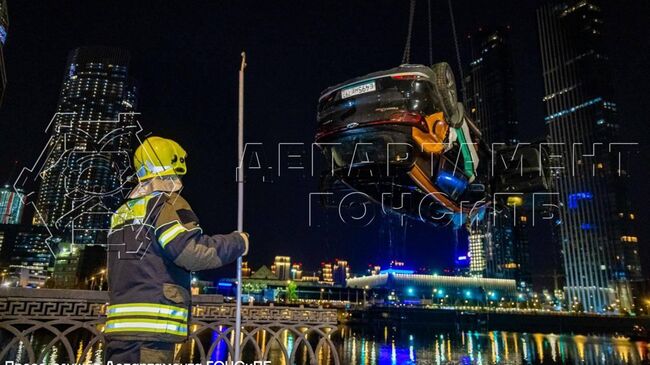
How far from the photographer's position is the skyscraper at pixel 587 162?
300 ft

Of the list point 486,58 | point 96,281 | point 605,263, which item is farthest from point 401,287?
point 486,58

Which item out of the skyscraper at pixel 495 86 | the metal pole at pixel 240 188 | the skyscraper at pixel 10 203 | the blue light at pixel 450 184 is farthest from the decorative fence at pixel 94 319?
the skyscraper at pixel 495 86

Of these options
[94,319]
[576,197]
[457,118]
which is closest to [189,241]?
[94,319]

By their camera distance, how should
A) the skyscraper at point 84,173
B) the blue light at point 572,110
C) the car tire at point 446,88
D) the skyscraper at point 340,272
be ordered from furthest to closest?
the skyscraper at point 340,272
the blue light at point 572,110
the car tire at point 446,88
the skyscraper at point 84,173

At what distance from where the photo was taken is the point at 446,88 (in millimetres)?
5785

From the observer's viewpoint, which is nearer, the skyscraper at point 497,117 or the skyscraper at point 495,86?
the skyscraper at point 497,117

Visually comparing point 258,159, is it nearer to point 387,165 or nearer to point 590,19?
point 387,165

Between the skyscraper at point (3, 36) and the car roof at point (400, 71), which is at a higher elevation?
the skyscraper at point (3, 36)

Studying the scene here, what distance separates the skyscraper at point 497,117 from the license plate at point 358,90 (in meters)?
137

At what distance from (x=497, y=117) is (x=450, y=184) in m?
149

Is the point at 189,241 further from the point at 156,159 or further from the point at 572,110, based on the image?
the point at 572,110

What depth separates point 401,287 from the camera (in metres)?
91.8

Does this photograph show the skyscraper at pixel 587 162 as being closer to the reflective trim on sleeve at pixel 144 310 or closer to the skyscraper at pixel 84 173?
the skyscraper at pixel 84 173

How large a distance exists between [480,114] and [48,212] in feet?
520
